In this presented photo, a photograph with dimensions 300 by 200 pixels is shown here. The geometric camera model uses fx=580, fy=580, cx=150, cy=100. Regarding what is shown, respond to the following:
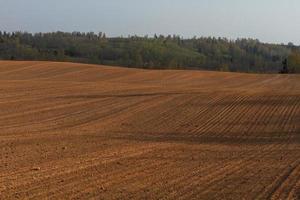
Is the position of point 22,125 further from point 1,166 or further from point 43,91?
point 43,91

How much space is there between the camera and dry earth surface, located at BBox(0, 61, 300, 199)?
12109 millimetres

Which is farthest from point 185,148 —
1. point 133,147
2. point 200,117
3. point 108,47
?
Answer: point 108,47

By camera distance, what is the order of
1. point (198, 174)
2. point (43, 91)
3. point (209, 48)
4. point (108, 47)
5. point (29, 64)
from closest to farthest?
point (198, 174)
point (43, 91)
point (29, 64)
point (108, 47)
point (209, 48)

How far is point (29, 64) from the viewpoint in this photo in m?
66.2

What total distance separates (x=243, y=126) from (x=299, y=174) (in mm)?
11795

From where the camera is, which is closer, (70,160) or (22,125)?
(70,160)

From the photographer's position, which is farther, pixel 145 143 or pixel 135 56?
pixel 135 56

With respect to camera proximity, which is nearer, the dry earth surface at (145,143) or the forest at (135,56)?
the dry earth surface at (145,143)

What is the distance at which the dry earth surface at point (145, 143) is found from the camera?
12.1 metres

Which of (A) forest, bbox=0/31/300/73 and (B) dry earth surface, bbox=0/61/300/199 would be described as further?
(A) forest, bbox=0/31/300/73

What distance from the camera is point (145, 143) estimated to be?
19547 millimetres

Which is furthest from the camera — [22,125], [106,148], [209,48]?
[209,48]

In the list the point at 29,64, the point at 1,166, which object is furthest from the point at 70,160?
the point at 29,64

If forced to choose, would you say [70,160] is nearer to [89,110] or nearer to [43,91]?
[89,110]
